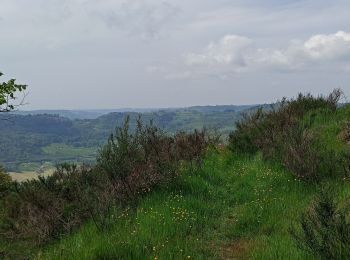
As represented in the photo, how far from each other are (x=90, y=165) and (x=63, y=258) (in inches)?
215

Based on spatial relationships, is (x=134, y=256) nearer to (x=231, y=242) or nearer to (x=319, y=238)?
(x=231, y=242)

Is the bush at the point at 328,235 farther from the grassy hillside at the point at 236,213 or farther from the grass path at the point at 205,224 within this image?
the grass path at the point at 205,224

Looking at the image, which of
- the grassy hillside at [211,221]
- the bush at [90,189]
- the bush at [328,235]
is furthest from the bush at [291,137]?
the bush at [328,235]

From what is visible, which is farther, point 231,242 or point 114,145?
point 114,145

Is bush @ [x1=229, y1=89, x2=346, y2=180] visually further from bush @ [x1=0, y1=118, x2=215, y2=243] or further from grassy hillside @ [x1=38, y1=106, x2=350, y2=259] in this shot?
bush @ [x1=0, y1=118, x2=215, y2=243]

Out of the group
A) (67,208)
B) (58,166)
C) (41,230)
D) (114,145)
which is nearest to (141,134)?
(114,145)

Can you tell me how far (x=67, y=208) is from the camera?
361 inches

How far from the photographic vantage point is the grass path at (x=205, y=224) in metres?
6.38

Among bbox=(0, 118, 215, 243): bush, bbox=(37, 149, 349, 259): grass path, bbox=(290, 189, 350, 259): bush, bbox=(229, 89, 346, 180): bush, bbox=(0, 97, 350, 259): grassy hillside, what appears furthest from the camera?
bbox=(229, 89, 346, 180): bush

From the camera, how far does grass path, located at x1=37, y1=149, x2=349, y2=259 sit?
20.9ft

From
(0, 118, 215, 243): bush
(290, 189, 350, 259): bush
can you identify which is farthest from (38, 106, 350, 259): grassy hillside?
(290, 189, 350, 259): bush

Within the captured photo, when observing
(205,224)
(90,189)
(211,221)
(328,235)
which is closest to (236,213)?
(211,221)

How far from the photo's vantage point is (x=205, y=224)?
7984 millimetres

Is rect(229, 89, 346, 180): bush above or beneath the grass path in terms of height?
above
